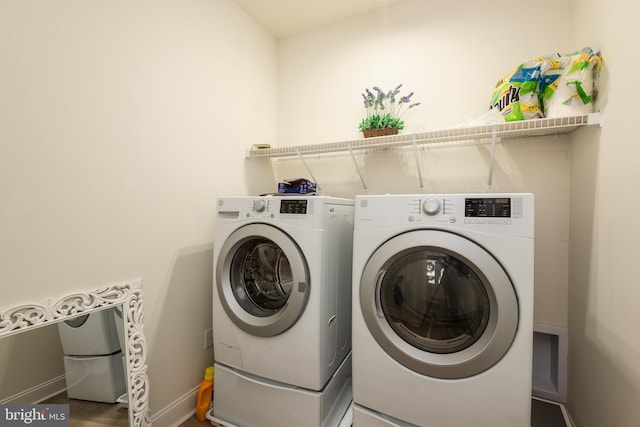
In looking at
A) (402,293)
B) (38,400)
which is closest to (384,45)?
(402,293)

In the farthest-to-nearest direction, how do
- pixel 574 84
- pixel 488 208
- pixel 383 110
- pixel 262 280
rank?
pixel 383 110, pixel 262 280, pixel 574 84, pixel 488 208

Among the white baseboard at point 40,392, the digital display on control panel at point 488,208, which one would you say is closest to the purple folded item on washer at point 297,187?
the digital display on control panel at point 488,208

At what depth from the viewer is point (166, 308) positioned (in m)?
1.39

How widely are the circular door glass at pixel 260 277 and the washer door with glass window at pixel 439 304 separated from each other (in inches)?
18.5

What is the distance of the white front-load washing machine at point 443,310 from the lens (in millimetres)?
921

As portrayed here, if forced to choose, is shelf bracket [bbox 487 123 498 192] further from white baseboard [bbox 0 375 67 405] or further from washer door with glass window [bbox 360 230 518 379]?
white baseboard [bbox 0 375 67 405]

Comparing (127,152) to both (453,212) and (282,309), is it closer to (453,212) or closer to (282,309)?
(282,309)

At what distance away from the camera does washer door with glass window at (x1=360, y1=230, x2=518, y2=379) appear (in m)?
0.94

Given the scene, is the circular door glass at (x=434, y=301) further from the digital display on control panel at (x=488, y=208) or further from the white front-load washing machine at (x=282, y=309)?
the white front-load washing machine at (x=282, y=309)

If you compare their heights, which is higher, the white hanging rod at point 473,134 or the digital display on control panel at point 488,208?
the white hanging rod at point 473,134

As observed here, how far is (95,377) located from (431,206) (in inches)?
60.1

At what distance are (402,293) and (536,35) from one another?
161 cm

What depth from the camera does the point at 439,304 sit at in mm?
1113

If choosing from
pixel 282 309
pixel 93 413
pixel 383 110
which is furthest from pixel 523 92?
pixel 93 413
